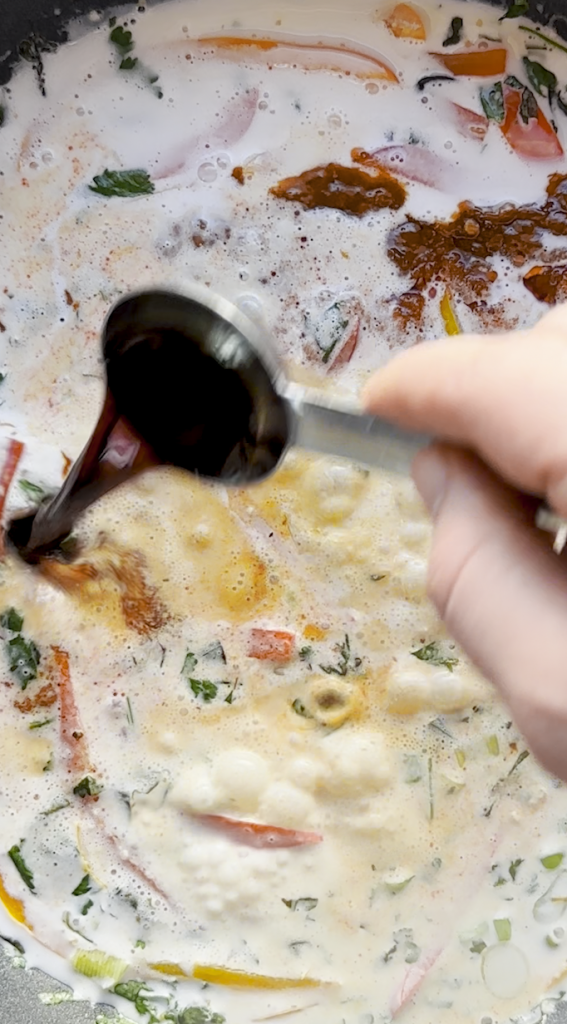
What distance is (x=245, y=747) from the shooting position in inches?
46.2

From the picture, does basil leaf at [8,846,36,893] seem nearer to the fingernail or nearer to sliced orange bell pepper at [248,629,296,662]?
sliced orange bell pepper at [248,629,296,662]

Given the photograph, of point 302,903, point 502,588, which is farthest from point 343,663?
point 502,588

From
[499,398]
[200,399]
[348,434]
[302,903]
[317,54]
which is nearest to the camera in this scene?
[499,398]

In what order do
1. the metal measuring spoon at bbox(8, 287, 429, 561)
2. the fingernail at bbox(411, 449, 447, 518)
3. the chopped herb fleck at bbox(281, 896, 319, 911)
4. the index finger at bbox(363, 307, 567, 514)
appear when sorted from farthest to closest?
the chopped herb fleck at bbox(281, 896, 319, 911), the metal measuring spoon at bbox(8, 287, 429, 561), the fingernail at bbox(411, 449, 447, 518), the index finger at bbox(363, 307, 567, 514)

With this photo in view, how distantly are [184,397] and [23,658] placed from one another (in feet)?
1.63

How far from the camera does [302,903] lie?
115cm

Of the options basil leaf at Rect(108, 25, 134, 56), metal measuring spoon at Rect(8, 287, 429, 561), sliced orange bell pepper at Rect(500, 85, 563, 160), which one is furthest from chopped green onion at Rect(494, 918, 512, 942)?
basil leaf at Rect(108, 25, 134, 56)

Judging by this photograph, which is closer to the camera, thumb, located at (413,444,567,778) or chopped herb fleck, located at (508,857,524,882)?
thumb, located at (413,444,567,778)

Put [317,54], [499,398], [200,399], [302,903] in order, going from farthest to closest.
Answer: [317,54] < [302,903] < [200,399] < [499,398]

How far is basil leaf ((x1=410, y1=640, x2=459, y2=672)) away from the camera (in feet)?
3.88

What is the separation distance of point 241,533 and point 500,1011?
2.24 feet

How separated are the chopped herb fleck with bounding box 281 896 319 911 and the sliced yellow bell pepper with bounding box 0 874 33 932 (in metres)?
0.34

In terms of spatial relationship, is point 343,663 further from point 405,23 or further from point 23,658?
point 405,23

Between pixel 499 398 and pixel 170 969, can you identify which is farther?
pixel 170 969
